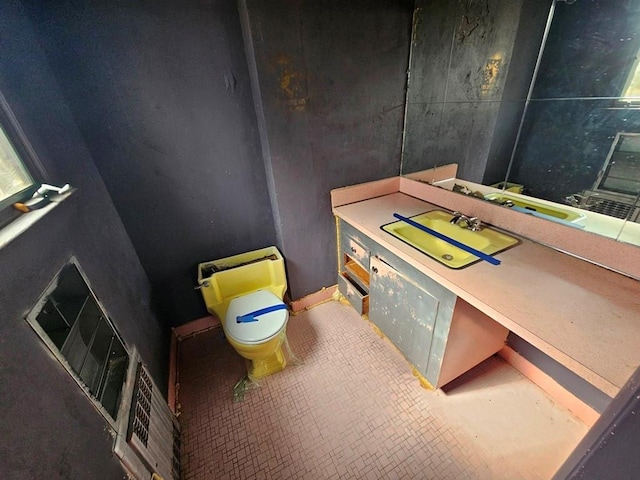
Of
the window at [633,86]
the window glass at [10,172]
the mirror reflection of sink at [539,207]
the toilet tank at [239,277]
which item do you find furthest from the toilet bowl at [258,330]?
the window at [633,86]

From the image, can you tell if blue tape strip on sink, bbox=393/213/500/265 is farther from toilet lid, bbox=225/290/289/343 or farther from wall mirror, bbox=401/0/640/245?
toilet lid, bbox=225/290/289/343

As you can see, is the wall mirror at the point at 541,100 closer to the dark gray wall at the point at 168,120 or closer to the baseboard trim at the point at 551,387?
the baseboard trim at the point at 551,387

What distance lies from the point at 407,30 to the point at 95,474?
2254mm

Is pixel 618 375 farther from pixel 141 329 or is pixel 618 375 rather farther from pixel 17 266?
pixel 141 329

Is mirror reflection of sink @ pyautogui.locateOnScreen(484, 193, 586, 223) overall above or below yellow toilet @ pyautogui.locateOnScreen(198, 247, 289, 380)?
above

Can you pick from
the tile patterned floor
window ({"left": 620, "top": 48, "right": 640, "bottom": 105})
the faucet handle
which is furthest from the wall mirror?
the tile patterned floor

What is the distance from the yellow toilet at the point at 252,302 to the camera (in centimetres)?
137

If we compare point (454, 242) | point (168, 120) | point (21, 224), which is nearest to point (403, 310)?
point (454, 242)

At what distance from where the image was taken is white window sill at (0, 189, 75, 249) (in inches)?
23.5

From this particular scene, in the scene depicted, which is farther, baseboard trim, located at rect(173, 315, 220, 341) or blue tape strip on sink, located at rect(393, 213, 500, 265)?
baseboard trim, located at rect(173, 315, 220, 341)

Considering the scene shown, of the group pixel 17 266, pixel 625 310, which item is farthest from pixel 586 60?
pixel 17 266

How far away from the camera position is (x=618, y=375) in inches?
24.9

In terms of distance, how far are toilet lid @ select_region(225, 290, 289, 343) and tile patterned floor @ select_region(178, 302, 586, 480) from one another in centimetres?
38

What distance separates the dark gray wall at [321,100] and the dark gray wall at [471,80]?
0.11 metres
